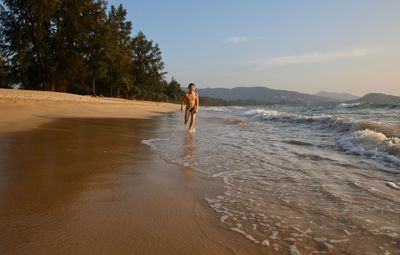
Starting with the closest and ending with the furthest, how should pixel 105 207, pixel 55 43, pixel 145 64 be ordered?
pixel 105 207 → pixel 55 43 → pixel 145 64

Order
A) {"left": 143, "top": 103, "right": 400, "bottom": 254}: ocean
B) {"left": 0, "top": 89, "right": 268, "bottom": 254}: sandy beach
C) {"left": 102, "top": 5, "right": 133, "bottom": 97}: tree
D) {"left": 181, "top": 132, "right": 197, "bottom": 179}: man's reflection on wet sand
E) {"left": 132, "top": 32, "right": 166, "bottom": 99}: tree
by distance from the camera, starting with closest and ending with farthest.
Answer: {"left": 0, "top": 89, "right": 268, "bottom": 254}: sandy beach, {"left": 143, "top": 103, "right": 400, "bottom": 254}: ocean, {"left": 181, "top": 132, "right": 197, "bottom": 179}: man's reflection on wet sand, {"left": 102, "top": 5, "right": 133, "bottom": 97}: tree, {"left": 132, "top": 32, "right": 166, "bottom": 99}: tree

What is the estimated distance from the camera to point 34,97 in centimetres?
2402

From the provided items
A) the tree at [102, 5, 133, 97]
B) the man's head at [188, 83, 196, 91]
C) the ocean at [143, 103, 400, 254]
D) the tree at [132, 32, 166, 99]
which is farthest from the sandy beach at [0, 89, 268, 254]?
the tree at [132, 32, 166, 99]

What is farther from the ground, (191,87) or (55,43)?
(55,43)

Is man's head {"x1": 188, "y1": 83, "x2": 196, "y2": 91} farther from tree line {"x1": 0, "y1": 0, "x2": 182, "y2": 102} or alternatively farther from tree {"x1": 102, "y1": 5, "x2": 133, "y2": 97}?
tree {"x1": 102, "y1": 5, "x2": 133, "y2": 97}

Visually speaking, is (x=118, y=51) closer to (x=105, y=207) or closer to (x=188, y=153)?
(x=188, y=153)

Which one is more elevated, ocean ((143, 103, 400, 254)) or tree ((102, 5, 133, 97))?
tree ((102, 5, 133, 97))

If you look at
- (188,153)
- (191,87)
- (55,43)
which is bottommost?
(188,153)

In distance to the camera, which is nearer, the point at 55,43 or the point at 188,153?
the point at 188,153

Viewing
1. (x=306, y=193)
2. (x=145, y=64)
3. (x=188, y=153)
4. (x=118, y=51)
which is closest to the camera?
(x=306, y=193)

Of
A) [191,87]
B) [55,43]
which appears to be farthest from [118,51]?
[191,87]

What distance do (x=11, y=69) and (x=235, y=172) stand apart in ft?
124

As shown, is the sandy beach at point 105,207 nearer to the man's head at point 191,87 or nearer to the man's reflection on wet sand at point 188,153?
the man's reflection on wet sand at point 188,153

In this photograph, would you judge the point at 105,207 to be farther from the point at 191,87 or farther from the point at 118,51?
the point at 118,51
